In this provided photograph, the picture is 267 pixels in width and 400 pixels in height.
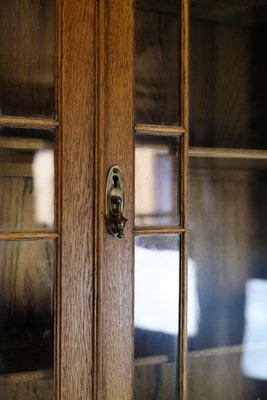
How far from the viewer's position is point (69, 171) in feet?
2.12

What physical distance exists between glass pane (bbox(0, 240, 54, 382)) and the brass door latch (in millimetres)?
85

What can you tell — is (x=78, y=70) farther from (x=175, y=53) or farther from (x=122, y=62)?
(x=175, y=53)

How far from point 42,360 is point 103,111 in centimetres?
34

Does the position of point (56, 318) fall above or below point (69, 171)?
below

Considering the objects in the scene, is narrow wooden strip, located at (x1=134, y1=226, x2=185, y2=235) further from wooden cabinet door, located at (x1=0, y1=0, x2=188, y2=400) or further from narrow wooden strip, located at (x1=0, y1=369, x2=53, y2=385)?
narrow wooden strip, located at (x1=0, y1=369, x2=53, y2=385)

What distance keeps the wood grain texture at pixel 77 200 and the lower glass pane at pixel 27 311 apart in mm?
21

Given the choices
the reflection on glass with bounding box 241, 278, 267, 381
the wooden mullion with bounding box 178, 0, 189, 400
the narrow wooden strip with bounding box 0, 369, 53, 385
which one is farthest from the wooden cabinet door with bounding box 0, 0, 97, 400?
the reflection on glass with bounding box 241, 278, 267, 381

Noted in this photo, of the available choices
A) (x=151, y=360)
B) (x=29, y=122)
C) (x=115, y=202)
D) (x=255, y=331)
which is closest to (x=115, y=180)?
(x=115, y=202)

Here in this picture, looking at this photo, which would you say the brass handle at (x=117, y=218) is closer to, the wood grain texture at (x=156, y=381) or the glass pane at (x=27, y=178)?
the glass pane at (x=27, y=178)

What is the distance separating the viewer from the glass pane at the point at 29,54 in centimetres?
65

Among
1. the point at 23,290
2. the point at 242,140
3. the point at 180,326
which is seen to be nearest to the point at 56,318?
the point at 23,290

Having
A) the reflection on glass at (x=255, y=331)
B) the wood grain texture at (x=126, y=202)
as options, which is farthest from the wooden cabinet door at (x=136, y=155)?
the reflection on glass at (x=255, y=331)

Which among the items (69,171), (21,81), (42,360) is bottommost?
(42,360)

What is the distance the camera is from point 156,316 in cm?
71
